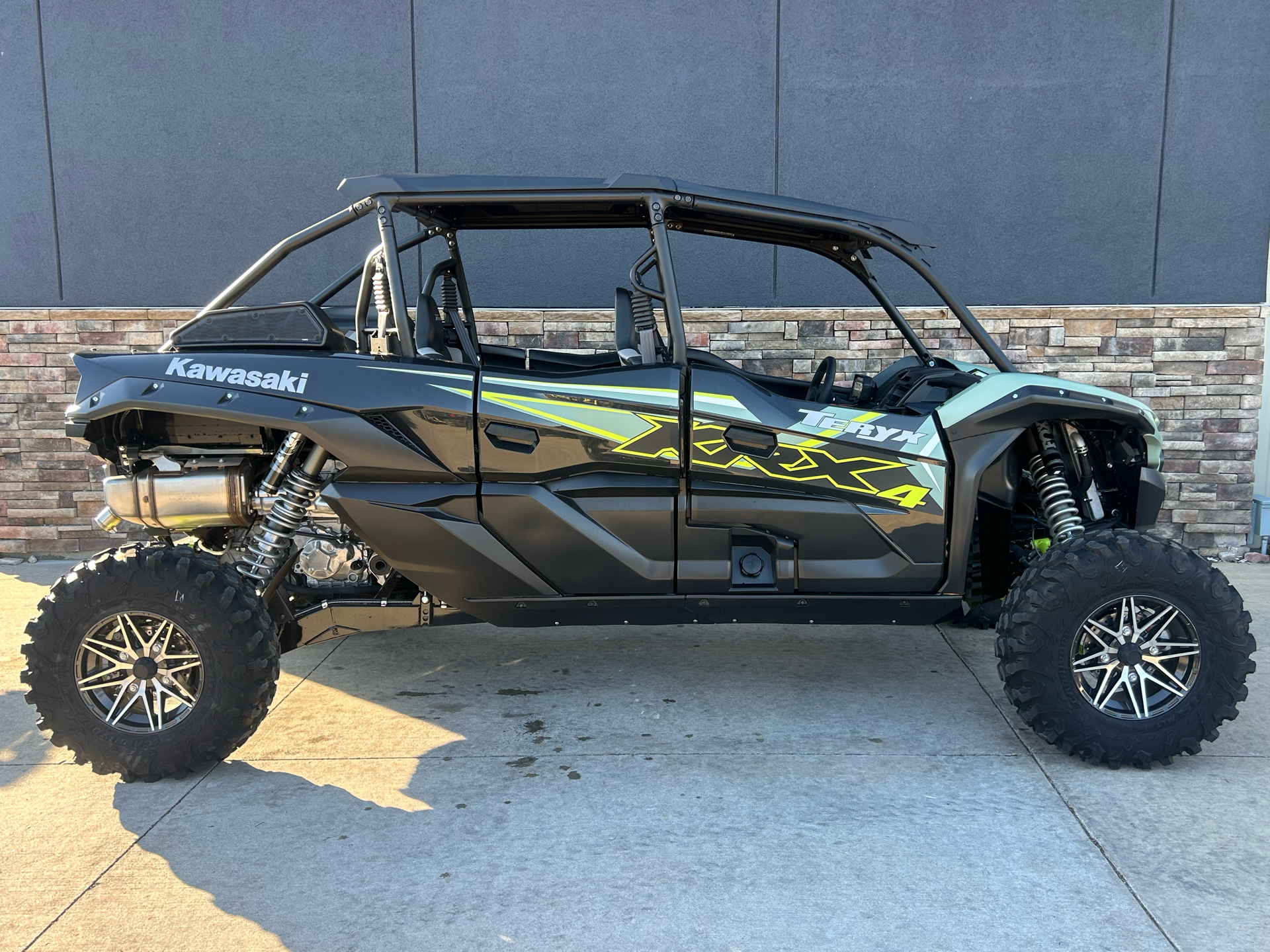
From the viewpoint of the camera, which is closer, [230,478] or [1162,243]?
[230,478]

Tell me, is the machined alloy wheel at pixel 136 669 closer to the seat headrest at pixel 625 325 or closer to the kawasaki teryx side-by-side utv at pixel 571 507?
the kawasaki teryx side-by-side utv at pixel 571 507

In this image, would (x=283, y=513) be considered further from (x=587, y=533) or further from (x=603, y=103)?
(x=603, y=103)

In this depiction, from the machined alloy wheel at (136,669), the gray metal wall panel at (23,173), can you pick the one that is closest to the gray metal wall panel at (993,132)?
the machined alloy wheel at (136,669)

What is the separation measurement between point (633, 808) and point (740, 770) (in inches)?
18.2

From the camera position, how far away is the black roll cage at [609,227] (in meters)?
3.47

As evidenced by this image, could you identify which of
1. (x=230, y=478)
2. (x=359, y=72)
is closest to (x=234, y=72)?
(x=359, y=72)

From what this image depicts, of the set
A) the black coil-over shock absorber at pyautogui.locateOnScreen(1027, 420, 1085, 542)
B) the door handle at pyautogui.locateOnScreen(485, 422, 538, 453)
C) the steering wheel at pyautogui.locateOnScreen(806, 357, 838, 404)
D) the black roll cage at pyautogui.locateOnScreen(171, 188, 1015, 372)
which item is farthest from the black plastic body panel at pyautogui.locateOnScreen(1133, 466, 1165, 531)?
the door handle at pyautogui.locateOnScreen(485, 422, 538, 453)

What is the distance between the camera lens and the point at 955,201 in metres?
6.30

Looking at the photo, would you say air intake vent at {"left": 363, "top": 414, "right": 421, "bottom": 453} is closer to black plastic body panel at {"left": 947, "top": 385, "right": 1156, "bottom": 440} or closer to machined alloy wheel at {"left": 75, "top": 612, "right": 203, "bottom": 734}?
machined alloy wheel at {"left": 75, "top": 612, "right": 203, "bottom": 734}

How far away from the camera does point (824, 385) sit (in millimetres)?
4434

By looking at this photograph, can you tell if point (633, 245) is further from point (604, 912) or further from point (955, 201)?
point (604, 912)

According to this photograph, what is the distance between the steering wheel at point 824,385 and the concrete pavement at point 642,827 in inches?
50.9

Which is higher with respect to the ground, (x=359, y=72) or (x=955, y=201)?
(x=359, y=72)

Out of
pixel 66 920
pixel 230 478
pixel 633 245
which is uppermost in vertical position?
pixel 633 245
